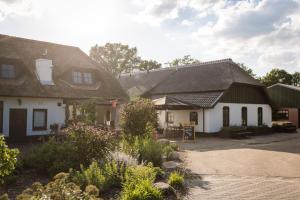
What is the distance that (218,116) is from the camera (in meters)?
26.2

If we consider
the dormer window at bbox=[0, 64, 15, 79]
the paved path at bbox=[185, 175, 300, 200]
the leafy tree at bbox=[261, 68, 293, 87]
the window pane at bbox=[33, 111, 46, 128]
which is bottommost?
the paved path at bbox=[185, 175, 300, 200]

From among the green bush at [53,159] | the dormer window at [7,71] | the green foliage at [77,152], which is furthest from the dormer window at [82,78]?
the green foliage at [77,152]

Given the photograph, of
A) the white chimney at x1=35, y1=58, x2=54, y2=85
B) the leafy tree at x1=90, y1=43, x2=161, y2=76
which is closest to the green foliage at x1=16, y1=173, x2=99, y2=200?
the white chimney at x1=35, y1=58, x2=54, y2=85

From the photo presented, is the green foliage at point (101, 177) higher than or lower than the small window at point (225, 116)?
lower

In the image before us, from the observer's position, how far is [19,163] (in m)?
10.2

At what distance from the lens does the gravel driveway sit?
8.38m

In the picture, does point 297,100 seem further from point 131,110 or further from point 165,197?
point 165,197

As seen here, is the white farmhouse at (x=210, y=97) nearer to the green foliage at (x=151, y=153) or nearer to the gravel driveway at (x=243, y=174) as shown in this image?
the gravel driveway at (x=243, y=174)

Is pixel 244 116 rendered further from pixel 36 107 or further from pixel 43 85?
pixel 36 107

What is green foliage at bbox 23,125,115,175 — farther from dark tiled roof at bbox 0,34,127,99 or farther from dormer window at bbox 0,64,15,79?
dormer window at bbox 0,64,15,79

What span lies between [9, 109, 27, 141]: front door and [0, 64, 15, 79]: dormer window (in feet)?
7.61

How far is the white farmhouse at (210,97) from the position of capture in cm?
2572

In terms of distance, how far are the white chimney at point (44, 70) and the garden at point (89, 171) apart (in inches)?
407

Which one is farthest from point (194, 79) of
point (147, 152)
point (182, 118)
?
point (147, 152)
